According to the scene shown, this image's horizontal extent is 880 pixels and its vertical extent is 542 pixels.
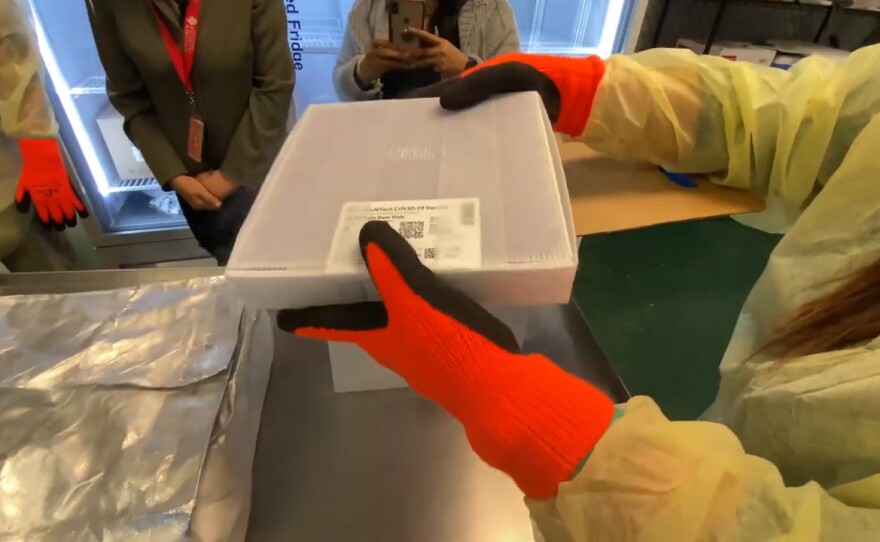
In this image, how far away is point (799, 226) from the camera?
0.38 meters

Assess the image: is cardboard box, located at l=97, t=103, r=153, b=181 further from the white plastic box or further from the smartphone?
the white plastic box

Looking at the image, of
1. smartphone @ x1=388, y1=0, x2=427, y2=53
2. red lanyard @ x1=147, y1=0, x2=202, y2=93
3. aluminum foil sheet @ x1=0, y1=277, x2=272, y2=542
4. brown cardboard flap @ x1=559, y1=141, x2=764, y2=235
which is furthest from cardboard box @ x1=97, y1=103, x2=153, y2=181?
brown cardboard flap @ x1=559, y1=141, x2=764, y2=235

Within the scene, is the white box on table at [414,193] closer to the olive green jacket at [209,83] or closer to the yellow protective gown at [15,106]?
the olive green jacket at [209,83]

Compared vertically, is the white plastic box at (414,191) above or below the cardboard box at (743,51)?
above

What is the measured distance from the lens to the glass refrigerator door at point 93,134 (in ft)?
4.64

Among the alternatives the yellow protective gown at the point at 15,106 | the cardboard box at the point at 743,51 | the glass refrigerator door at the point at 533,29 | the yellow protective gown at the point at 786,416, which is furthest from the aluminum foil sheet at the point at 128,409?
the cardboard box at the point at 743,51

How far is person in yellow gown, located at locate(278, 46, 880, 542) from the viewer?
0.92 ft

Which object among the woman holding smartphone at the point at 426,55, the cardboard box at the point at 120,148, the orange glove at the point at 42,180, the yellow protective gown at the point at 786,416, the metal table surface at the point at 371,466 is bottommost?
the cardboard box at the point at 120,148

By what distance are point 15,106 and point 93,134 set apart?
0.69m

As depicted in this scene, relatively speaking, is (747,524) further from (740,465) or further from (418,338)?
(418,338)

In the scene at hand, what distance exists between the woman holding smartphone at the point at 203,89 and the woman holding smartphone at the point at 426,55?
6.2 inches

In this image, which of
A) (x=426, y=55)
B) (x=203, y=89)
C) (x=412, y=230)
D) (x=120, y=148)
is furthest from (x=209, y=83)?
(x=412, y=230)

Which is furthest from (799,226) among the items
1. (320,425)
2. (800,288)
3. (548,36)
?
(548,36)

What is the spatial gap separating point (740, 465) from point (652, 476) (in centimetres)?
5
